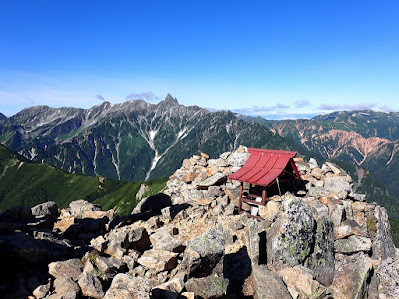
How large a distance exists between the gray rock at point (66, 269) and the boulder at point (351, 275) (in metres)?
13.7

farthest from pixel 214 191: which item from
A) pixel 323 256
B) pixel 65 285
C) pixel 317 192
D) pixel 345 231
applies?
pixel 65 285

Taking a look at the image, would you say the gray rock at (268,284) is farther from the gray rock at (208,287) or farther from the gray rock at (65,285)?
the gray rock at (65,285)

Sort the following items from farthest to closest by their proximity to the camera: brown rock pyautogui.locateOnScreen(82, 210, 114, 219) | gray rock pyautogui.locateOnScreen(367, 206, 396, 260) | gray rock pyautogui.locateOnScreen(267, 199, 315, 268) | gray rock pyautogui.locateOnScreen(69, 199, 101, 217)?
gray rock pyautogui.locateOnScreen(69, 199, 101, 217) < brown rock pyautogui.locateOnScreen(82, 210, 114, 219) < gray rock pyautogui.locateOnScreen(367, 206, 396, 260) < gray rock pyautogui.locateOnScreen(267, 199, 315, 268)

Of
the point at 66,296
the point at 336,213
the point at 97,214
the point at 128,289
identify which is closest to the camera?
the point at 128,289

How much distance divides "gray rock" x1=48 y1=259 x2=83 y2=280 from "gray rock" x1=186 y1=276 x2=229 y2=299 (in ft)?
16.7

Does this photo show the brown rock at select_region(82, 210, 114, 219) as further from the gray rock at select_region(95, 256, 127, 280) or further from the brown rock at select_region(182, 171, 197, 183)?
the gray rock at select_region(95, 256, 127, 280)

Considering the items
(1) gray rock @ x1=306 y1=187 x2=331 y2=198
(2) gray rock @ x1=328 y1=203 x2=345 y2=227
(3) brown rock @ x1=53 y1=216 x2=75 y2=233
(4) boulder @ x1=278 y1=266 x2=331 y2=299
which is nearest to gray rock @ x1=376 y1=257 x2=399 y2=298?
(2) gray rock @ x1=328 y1=203 x2=345 y2=227

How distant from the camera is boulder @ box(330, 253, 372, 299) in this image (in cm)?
1405

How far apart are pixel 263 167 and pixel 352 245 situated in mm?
9865

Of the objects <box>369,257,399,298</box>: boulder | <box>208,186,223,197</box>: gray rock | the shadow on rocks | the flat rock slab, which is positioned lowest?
<box>369,257,399,298</box>: boulder

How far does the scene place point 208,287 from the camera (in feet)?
36.0

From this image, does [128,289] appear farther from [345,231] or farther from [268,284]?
[345,231]

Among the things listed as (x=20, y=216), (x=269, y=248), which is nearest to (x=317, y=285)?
(x=269, y=248)

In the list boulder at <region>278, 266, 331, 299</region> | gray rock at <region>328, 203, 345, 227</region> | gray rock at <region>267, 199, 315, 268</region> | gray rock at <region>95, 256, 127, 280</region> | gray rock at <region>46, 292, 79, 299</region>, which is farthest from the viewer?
gray rock at <region>328, 203, 345, 227</region>
